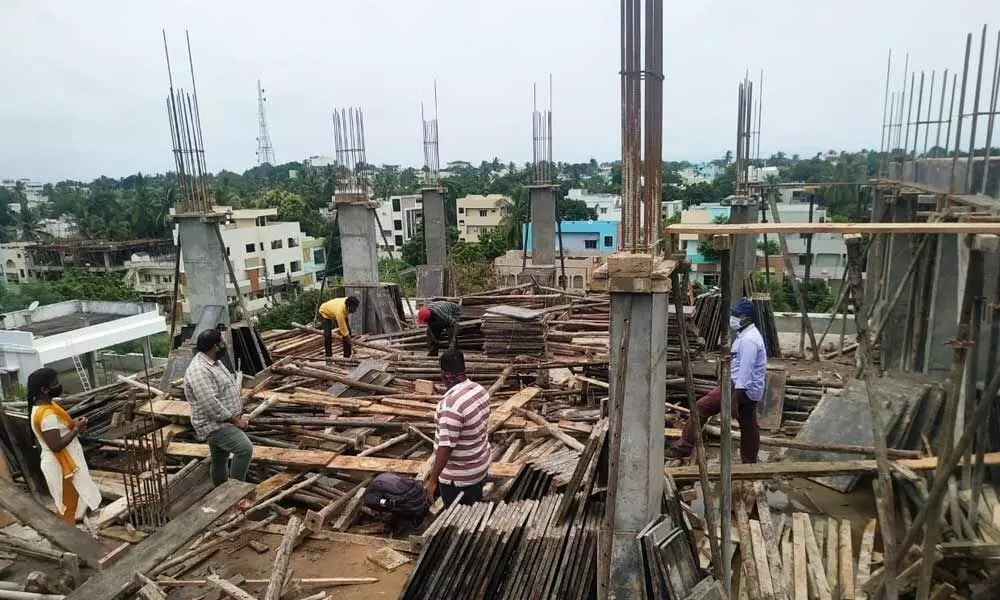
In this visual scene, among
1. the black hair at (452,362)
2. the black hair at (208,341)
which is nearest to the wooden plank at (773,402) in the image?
the black hair at (452,362)

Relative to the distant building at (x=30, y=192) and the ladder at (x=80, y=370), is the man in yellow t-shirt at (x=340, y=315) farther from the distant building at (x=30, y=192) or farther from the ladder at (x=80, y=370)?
the distant building at (x=30, y=192)

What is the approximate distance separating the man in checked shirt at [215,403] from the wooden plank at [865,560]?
511 centimetres

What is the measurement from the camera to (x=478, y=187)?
77.4 meters

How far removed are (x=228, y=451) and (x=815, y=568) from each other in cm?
503

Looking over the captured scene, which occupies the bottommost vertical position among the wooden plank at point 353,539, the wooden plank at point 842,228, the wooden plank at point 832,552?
the wooden plank at point 832,552

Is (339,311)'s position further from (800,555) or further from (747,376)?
(800,555)

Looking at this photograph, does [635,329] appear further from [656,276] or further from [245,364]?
[245,364]

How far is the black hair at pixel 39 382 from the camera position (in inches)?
188

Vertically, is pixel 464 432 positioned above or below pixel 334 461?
above

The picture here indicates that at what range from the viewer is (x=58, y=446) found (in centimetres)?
485

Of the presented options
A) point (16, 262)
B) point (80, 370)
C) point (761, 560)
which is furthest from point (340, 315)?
point (16, 262)

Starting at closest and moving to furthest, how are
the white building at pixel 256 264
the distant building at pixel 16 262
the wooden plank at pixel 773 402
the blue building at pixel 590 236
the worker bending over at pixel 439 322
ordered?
the wooden plank at pixel 773 402, the worker bending over at pixel 439 322, the white building at pixel 256 264, the distant building at pixel 16 262, the blue building at pixel 590 236

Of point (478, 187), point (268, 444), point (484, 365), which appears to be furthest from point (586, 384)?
point (478, 187)

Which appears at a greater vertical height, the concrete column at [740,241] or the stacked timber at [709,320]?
the concrete column at [740,241]
